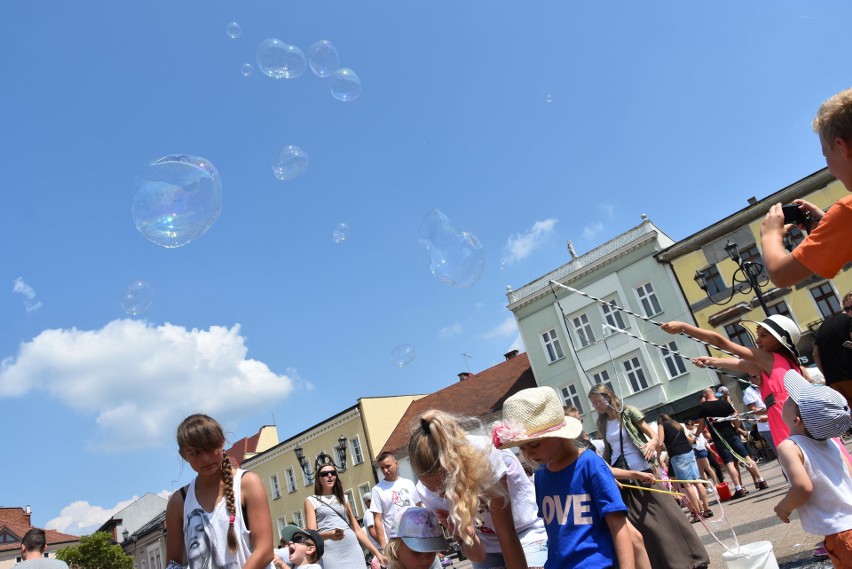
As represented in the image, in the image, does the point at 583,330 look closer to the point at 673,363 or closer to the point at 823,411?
the point at 673,363

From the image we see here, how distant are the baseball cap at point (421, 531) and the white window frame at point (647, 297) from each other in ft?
89.2

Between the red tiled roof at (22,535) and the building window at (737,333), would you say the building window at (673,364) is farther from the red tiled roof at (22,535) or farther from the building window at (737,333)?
the red tiled roof at (22,535)

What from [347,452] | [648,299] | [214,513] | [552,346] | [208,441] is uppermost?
[648,299]

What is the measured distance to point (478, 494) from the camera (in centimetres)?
248

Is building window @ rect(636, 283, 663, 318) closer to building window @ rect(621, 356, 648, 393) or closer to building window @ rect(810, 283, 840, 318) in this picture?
building window @ rect(621, 356, 648, 393)

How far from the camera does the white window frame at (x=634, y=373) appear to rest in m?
27.4

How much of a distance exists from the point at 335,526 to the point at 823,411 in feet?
12.8

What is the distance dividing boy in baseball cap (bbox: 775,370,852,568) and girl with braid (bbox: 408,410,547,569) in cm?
116

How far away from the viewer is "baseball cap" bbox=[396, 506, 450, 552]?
248cm

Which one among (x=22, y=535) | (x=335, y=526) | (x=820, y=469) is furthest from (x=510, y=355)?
(x=22, y=535)

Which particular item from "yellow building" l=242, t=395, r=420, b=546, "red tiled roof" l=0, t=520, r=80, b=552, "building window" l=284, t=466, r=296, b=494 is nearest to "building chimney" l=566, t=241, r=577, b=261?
"yellow building" l=242, t=395, r=420, b=546

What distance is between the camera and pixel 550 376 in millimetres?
30406

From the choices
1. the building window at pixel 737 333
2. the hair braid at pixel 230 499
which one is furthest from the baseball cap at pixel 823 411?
the building window at pixel 737 333

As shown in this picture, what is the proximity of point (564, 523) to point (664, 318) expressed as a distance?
26.6 m
